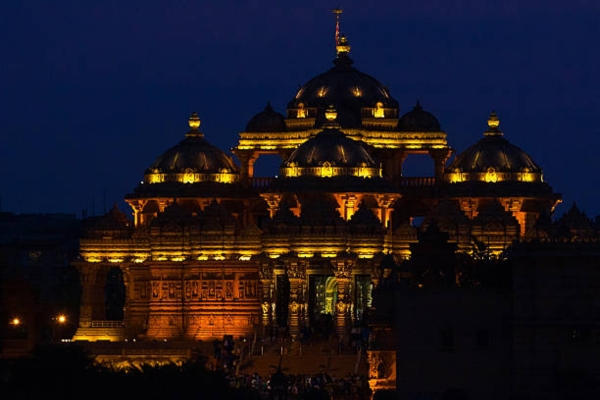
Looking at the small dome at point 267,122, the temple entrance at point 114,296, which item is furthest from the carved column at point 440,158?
the temple entrance at point 114,296

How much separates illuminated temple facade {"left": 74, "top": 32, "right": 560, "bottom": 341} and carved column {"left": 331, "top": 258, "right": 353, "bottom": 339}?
5 centimetres

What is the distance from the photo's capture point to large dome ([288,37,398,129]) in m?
136

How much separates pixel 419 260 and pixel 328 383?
7.35m

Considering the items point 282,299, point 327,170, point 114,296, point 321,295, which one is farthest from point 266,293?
point 114,296

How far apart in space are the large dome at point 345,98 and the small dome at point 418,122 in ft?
1.55

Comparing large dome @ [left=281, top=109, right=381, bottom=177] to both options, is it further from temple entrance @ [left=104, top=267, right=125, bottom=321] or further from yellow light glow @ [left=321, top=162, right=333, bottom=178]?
temple entrance @ [left=104, top=267, right=125, bottom=321]

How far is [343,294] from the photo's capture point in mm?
125938

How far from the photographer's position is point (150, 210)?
448ft

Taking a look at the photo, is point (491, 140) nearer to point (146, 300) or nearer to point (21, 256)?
point (146, 300)

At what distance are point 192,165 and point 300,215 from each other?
9187mm

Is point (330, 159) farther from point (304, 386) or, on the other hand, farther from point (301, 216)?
point (304, 386)

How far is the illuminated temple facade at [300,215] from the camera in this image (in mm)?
127625

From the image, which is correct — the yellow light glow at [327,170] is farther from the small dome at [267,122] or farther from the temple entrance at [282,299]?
the small dome at [267,122]

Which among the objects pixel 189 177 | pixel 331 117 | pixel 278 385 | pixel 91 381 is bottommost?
pixel 91 381
